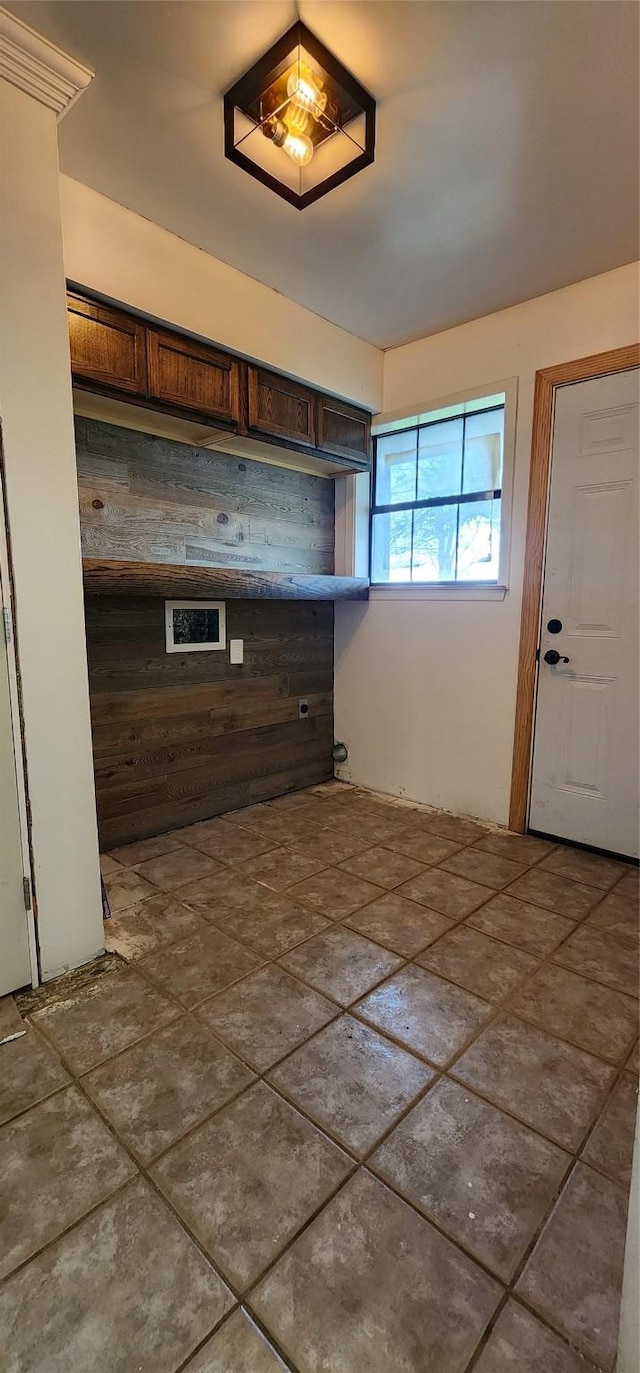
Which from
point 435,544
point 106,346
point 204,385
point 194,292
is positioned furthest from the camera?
point 435,544

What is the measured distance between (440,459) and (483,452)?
273 millimetres

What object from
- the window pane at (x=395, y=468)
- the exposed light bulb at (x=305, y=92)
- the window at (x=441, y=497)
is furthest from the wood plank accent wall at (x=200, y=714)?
the exposed light bulb at (x=305, y=92)

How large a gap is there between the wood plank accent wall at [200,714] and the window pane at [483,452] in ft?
3.99

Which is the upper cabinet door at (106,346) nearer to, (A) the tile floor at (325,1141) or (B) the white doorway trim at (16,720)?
(B) the white doorway trim at (16,720)

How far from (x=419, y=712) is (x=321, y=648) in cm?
80

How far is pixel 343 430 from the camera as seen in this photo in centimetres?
318

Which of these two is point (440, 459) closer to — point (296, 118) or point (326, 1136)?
point (296, 118)

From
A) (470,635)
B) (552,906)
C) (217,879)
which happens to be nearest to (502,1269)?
(552,906)

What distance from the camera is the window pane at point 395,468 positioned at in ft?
11.1

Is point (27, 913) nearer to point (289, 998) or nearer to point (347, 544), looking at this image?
point (289, 998)

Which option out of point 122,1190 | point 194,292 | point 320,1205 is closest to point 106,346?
point 194,292

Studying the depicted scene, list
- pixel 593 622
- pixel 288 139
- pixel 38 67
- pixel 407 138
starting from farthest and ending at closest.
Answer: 1. pixel 593 622
2. pixel 407 138
3. pixel 288 139
4. pixel 38 67

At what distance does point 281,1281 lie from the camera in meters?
1.02

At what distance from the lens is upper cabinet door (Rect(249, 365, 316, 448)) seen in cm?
266
